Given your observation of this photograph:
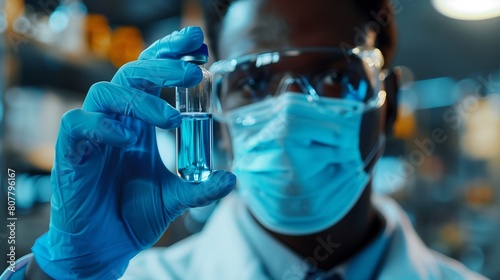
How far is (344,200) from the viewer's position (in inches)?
39.9

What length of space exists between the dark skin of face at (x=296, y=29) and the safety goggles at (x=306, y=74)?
0.04 metres

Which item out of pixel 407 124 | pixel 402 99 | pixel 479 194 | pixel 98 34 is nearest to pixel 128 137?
pixel 98 34

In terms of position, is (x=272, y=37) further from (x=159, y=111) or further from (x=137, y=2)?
(x=137, y=2)

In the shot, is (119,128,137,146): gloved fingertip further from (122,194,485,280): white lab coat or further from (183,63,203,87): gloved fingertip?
(122,194,485,280): white lab coat

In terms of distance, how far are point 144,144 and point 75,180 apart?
117mm

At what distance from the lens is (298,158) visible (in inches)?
37.2

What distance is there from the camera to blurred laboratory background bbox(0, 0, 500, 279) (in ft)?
4.91

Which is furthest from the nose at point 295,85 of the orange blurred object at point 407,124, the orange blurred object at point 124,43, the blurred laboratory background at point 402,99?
the orange blurred object at point 407,124

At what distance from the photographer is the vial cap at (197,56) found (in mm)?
642

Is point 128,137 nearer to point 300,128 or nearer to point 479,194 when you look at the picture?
point 300,128

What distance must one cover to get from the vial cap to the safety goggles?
0.38 m

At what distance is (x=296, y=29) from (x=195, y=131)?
509mm

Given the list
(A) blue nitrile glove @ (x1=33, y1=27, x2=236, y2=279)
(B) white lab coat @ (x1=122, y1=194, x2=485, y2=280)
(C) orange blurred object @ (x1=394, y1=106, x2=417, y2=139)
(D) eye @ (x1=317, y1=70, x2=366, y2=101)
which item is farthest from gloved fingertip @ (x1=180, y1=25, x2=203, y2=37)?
(C) orange blurred object @ (x1=394, y1=106, x2=417, y2=139)

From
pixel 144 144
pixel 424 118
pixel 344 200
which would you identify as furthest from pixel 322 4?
pixel 424 118
